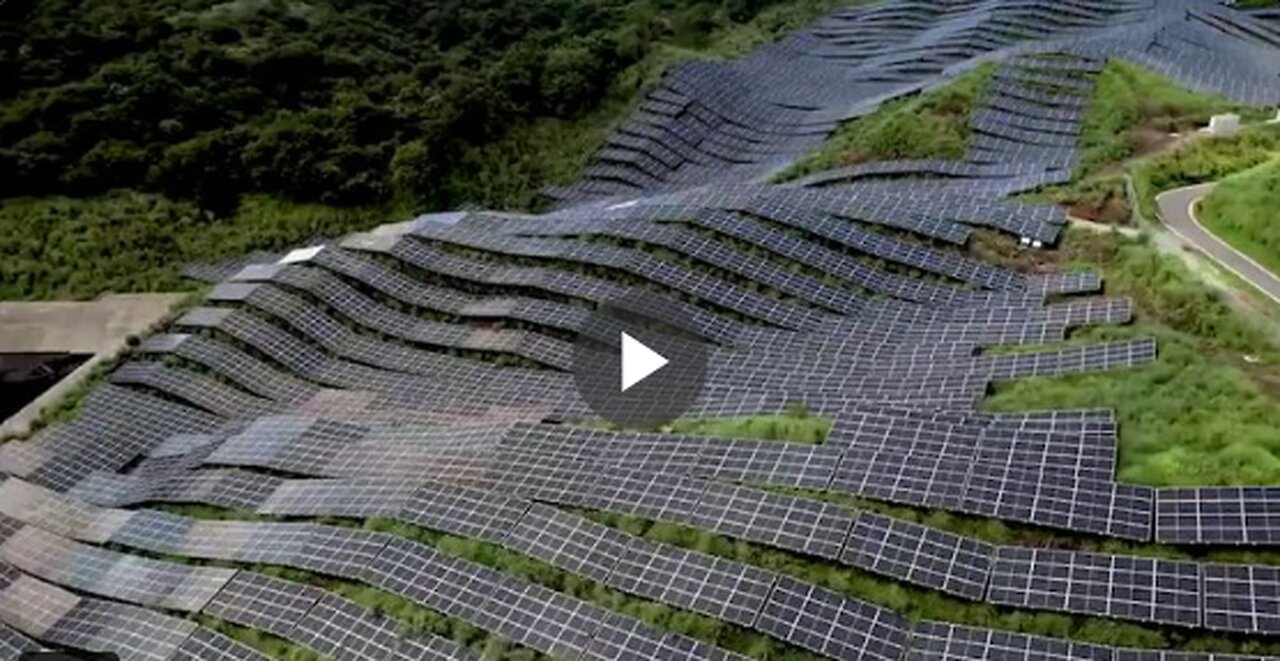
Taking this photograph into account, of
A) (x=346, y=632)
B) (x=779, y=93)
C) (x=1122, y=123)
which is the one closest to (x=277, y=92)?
(x=779, y=93)

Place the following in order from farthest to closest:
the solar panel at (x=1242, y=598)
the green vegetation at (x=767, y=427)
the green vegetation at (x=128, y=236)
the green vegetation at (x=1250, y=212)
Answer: the green vegetation at (x=128, y=236) < the green vegetation at (x=1250, y=212) < the green vegetation at (x=767, y=427) < the solar panel at (x=1242, y=598)

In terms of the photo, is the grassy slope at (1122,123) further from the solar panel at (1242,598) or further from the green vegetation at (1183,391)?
the solar panel at (1242,598)

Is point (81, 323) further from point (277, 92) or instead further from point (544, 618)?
point (544, 618)

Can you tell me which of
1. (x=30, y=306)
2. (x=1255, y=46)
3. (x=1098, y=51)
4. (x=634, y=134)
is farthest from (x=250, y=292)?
(x=1255, y=46)

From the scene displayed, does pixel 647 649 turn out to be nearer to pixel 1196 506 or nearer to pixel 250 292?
pixel 1196 506

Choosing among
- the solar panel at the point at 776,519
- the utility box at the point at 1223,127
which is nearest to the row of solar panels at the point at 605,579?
the solar panel at the point at 776,519

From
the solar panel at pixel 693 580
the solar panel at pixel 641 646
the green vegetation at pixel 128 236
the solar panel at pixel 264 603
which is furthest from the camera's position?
the green vegetation at pixel 128 236

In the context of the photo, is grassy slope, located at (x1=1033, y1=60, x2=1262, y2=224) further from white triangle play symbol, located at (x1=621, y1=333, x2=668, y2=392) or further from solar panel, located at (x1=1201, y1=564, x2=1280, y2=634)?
solar panel, located at (x1=1201, y1=564, x2=1280, y2=634)
